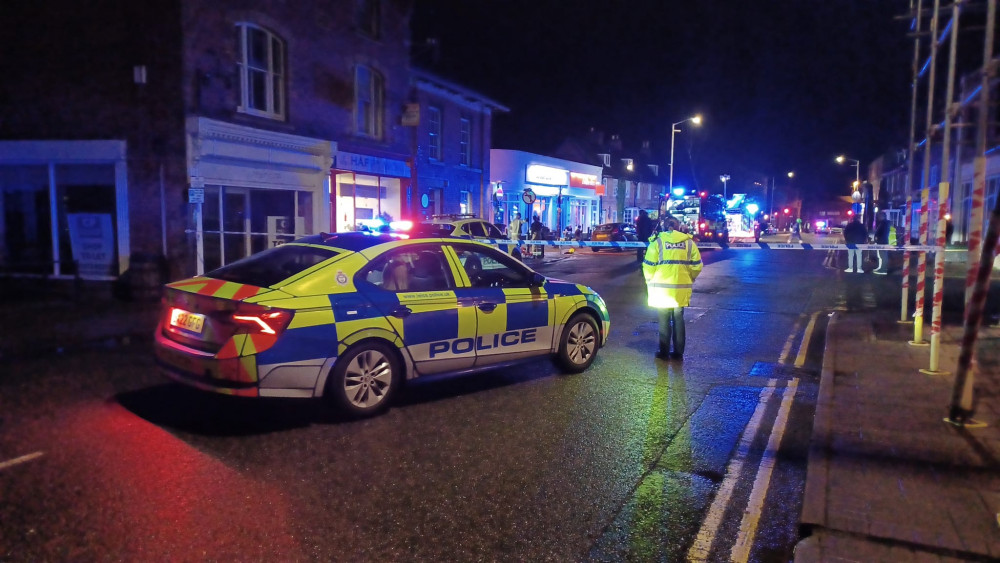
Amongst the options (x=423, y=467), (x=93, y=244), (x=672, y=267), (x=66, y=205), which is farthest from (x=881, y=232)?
(x=66, y=205)

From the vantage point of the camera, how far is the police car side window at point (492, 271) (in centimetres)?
715

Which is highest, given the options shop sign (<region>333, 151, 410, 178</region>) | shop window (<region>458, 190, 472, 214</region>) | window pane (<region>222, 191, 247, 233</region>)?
shop sign (<region>333, 151, 410, 178</region>)

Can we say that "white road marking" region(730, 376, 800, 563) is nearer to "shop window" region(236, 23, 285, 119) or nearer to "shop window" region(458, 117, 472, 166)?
"shop window" region(236, 23, 285, 119)

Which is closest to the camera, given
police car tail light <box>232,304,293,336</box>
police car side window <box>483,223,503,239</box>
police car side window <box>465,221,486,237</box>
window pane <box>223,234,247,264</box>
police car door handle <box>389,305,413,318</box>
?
police car tail light <box>232,304,293,336</box>

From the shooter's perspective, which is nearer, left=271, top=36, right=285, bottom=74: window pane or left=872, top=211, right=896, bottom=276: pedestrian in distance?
left=271, top=36, right=285, bottom=74: window pane

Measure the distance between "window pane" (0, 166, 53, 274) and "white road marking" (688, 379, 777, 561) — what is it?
1464cm

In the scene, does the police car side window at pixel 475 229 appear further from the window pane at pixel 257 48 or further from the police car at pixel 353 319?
the police car at pixel 353 319

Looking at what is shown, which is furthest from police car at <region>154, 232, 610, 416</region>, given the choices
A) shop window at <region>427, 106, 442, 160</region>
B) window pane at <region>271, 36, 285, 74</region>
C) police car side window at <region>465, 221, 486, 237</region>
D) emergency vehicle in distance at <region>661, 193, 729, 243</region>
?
emergency vehicle in distance at <region>661, 193, 729, 243</region>

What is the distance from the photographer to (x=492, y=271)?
24.6 ft

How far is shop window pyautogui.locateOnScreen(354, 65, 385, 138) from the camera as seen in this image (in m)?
20.6

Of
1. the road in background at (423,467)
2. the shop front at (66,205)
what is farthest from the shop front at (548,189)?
the road in background at (423,467)

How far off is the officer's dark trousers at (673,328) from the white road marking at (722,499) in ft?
6.73

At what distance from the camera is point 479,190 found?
31.0m

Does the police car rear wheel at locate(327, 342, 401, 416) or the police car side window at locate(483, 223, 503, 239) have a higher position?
the police car side window at locate(483, 223, 503, 239)
